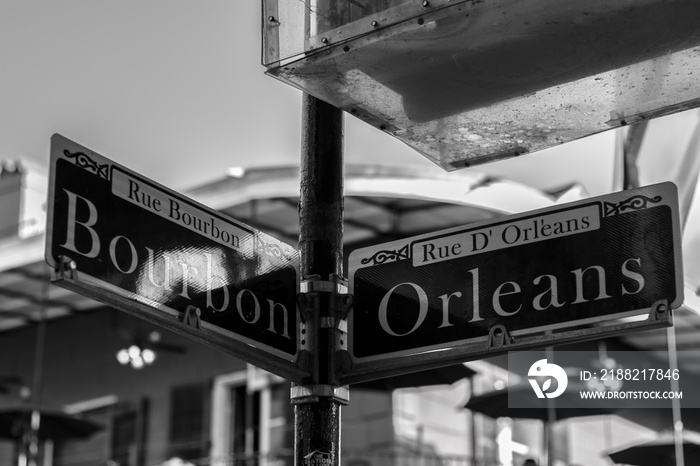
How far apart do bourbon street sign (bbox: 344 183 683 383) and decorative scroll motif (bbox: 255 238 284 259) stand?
0.23 m

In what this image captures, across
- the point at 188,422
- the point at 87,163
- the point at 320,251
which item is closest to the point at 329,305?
the point at 320,251

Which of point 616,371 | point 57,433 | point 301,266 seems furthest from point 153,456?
point 301,266

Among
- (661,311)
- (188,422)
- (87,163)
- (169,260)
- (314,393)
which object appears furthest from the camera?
(188,422)

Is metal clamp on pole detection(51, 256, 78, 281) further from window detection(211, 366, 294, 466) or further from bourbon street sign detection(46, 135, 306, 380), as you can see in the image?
window detection(211, 366, 294, 466)

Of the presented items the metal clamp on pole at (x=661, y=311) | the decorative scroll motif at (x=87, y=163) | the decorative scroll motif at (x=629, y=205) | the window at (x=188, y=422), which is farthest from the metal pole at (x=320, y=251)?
the window at (x=188, y=422)

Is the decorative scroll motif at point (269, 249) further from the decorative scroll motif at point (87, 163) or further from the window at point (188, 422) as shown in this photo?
the window at point (188, 422)

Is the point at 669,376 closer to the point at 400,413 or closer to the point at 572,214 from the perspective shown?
the point at 400,413

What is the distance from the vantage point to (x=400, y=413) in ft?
53.6

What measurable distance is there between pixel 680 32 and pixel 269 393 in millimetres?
14755

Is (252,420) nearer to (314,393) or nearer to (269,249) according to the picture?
(269,249)

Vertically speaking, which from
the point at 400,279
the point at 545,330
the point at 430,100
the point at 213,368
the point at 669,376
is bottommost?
the point at 545,330

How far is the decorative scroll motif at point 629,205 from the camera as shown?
3.26m

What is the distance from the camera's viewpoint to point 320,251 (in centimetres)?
365

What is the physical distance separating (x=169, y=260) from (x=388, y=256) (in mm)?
699
